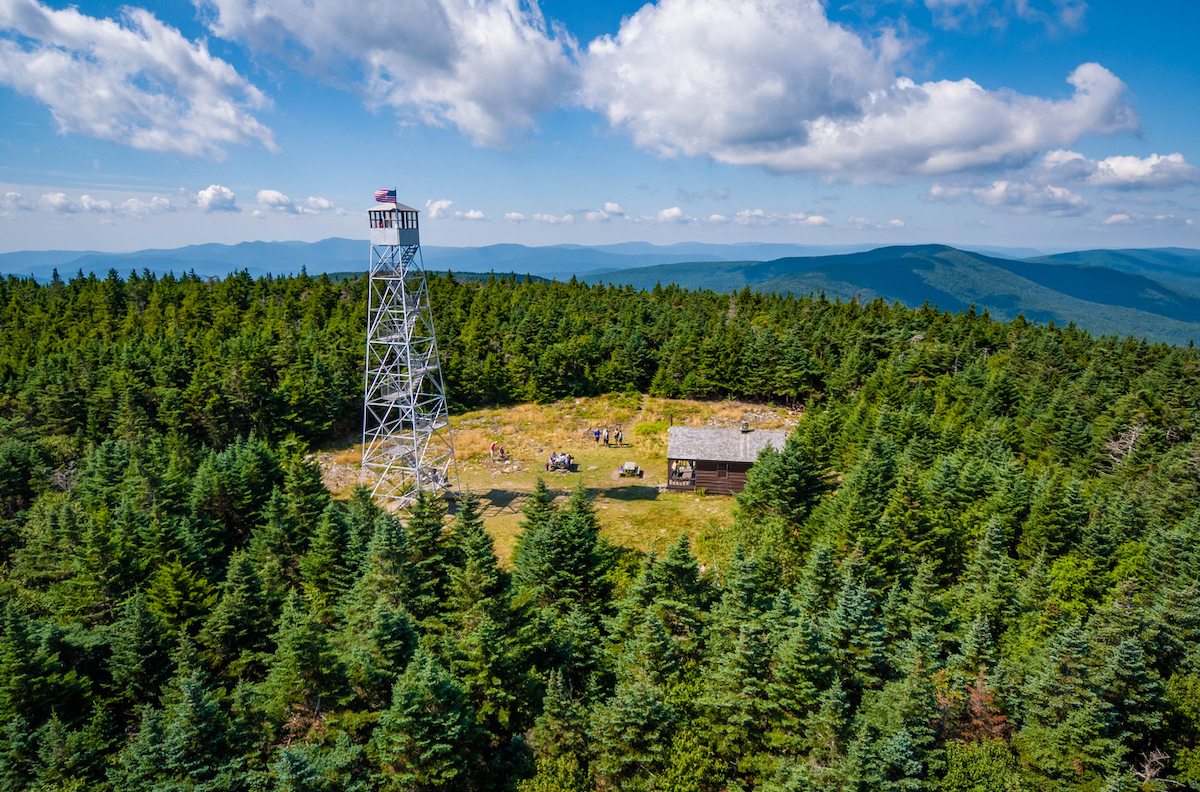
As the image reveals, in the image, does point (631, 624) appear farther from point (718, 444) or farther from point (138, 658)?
point (718, 444)

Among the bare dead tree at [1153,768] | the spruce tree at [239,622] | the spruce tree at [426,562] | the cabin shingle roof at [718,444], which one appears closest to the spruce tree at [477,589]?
the spruce tree at [426,562]

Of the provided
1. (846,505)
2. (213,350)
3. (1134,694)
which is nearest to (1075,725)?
(1134,694)

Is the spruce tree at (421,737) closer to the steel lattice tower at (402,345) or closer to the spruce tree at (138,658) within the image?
the spruce tree at (138,658)

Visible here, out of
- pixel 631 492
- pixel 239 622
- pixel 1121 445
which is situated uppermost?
pixel 1121 445

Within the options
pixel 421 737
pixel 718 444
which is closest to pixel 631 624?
pixel 421 737

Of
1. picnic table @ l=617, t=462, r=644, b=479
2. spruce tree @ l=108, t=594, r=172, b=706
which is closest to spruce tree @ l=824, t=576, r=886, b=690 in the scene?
spruce tree @ l=108, t=594, r=172, b=706

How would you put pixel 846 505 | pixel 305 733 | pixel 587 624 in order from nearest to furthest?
1. pixel 305 733
2. pixel 587 624
3. pixel 846 505

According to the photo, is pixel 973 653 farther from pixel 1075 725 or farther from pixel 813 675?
pixel 813 675

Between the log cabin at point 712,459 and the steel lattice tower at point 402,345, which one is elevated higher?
the steel lattice tower at point 402,345
